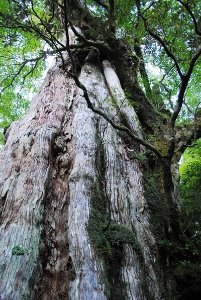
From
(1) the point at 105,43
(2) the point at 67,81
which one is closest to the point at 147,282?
(2) the point at 67,81

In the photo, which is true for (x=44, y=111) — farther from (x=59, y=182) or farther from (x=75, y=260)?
(x=75, y=260)

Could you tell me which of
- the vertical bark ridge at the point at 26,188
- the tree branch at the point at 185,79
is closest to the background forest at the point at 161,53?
the tree branch at the point at 185,79

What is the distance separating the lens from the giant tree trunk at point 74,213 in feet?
9.95

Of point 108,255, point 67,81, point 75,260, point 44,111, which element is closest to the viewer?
point 75,260

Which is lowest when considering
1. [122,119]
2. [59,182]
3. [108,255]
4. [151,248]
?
[108,255]

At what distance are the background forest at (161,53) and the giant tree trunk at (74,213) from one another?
2.09 ft

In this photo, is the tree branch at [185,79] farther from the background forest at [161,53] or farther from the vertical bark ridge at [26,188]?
the vertical bark ridge at [26,188]

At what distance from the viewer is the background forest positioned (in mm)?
4004

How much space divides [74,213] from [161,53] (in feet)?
16.1

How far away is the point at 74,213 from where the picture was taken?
369 centimetres

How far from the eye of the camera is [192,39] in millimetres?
4980

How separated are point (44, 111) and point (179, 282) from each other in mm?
3795

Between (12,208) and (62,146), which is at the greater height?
(62,146)

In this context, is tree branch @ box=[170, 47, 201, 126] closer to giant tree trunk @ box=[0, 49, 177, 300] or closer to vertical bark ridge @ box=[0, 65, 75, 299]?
giant tree trunk @ box=[0, 49, 177, 300]
